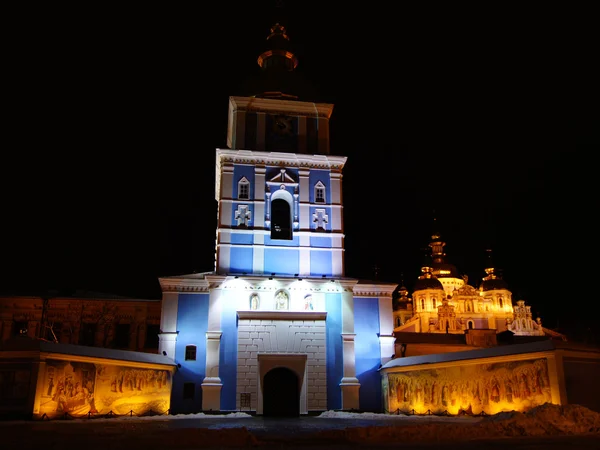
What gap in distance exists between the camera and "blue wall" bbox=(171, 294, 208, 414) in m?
24.0

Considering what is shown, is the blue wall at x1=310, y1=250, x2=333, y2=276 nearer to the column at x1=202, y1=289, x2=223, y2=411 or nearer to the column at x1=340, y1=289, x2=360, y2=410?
the column at x1=340, y1=289, x2=360, y2=410

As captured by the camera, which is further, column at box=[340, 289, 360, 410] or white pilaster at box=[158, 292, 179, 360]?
white pilaster at box=[158, 292, 179, 360]

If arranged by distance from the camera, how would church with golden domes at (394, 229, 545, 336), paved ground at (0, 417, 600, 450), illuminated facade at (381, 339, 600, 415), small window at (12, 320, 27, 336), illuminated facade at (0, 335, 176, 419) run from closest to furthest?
1. paved ground at (0, 417, 600, 450)
2. illuminated facade at (381, 339, 600, 415)
3. illuminated facade at (0, 335, 176, 419)
4. small window at (12, 320, 27, 336)
5. church with golden domes at (394, 229, 545, 336)

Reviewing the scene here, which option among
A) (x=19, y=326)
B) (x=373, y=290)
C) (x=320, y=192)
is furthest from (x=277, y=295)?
(x=19, y=326)

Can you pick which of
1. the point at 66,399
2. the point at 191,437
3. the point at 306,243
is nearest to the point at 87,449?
the point at 191,437

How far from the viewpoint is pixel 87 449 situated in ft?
32.3

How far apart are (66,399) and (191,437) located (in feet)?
31.2

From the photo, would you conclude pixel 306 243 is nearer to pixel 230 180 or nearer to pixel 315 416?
pixel 230 180

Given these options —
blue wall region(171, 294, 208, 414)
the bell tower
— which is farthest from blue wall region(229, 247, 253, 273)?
blue wall region(171, 294, 208, 414)

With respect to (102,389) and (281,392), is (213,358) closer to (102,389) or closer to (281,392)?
(281,392)

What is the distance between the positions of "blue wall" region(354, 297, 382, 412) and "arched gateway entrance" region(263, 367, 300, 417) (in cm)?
282

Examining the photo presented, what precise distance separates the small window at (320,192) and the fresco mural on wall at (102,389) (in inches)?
413

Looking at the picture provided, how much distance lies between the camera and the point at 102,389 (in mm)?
20547

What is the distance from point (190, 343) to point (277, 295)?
169 inches
